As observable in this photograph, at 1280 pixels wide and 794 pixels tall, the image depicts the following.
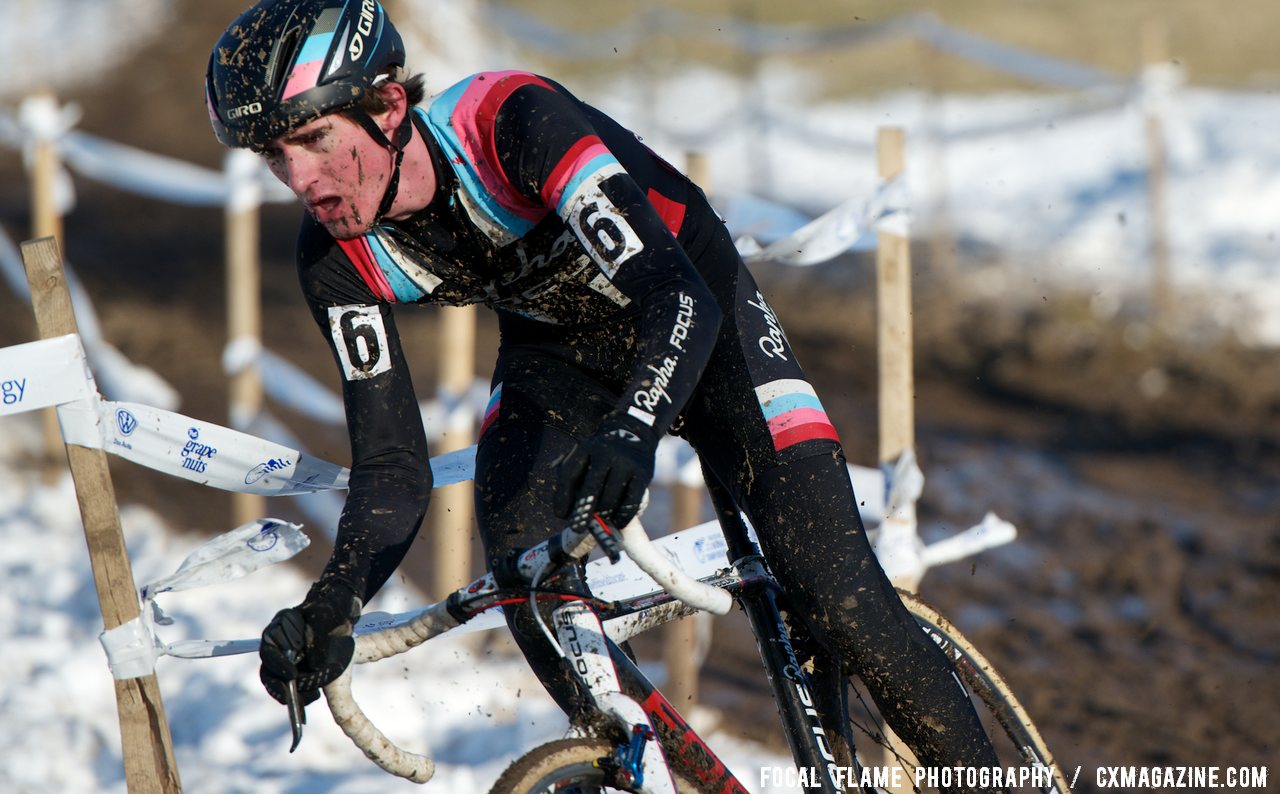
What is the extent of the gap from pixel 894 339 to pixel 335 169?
214 cm

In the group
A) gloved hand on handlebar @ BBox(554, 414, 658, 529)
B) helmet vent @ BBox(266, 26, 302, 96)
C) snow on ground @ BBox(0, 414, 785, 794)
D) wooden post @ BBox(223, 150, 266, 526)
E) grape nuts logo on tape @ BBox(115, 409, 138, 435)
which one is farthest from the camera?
wooden post @ BBox(223, 150, 266, 526)

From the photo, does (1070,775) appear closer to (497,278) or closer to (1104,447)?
(497,278)

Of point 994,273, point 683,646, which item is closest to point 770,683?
point 683,646

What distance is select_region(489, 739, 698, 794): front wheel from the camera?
Answer: 2334 millimetres

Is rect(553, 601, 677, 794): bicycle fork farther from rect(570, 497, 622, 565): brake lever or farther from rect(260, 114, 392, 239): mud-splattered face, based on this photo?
rect(260, 114, 392, 239): mud-splattered face

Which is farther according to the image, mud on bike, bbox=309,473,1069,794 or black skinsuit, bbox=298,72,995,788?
black skinsuit, bbox=298,72,995,788

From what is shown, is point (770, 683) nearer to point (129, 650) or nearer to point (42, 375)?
point (129, 650)

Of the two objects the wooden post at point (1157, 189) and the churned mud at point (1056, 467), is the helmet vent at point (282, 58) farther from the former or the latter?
the wooden post at point (1157, 189)

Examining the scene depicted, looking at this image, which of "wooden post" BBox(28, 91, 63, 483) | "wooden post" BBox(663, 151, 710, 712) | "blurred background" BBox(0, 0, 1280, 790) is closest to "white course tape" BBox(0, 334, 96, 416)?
"blurred background" BBox(0, 0, 1280, 790)

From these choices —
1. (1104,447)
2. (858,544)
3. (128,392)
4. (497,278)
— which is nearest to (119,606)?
(497,278)

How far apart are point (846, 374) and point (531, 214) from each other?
266 inches

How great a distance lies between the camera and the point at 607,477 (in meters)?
2.19

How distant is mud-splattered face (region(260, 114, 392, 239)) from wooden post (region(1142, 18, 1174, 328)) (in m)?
8.35

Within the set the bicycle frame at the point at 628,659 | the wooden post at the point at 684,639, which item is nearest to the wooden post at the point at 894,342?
the wooden post at the point at 684,639
